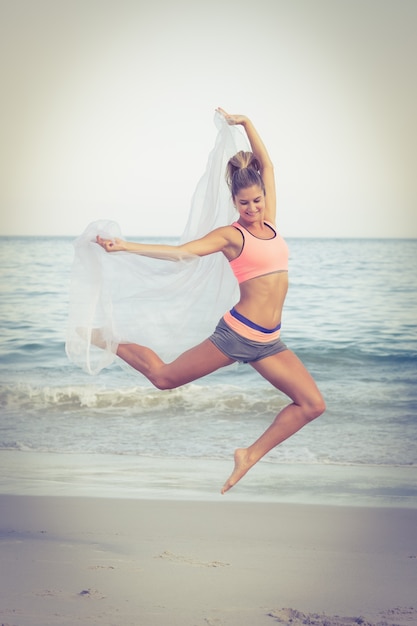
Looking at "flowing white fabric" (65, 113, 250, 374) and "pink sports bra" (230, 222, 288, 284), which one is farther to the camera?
"flowing white fabric" (65, 113, 250, 374)

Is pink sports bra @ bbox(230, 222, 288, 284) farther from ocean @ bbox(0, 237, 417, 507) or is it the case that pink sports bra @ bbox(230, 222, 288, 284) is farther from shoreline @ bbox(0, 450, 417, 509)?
shoreline @ bbox(0, 450, 417, 509)

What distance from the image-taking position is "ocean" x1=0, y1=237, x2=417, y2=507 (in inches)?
255

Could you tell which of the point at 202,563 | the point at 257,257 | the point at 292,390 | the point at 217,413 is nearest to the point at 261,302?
the point at 257,257

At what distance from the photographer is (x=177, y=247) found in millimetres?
3654

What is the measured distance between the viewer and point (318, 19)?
27.7ft

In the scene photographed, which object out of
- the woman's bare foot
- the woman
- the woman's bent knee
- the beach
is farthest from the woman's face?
the beach

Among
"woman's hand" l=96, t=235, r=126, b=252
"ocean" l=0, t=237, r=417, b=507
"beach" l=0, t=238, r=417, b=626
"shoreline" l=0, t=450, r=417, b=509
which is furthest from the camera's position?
"ocean" l=0, t=237, r=417, b=507

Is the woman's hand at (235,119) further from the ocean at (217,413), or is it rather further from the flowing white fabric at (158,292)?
the ocean at (217,413)

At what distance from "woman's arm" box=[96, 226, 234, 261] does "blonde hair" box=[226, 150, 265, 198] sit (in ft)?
0.57

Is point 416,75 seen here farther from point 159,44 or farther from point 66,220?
point 66,220

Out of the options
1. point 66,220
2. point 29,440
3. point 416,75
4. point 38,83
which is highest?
point 416,75

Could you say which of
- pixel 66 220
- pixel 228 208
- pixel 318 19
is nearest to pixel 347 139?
pixel 66 220

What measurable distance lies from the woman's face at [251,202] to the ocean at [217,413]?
109cm

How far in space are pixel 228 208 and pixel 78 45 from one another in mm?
5129
